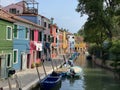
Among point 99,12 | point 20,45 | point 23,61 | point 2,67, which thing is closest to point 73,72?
point 23,61

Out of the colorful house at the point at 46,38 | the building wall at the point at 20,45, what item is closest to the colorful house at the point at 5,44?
the building wall at the point at 20,45

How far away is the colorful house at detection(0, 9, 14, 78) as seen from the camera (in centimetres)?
3331

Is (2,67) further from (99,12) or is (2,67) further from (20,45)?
(99,12)

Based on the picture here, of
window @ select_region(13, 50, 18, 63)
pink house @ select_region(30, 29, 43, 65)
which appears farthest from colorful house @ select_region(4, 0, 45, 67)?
window @ select_region(13, 50, 18, 63)

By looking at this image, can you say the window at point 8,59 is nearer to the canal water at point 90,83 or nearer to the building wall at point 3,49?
the building wall at point 3,49

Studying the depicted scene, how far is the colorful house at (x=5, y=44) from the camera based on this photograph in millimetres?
33312

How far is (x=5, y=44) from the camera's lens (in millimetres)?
34750

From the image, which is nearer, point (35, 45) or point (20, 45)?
point (20, 45)

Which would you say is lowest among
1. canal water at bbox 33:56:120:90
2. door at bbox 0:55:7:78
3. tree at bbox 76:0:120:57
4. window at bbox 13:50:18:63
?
canal water at bbox 33:56:120:90

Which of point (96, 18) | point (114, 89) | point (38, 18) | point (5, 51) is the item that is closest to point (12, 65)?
point (5, 51)

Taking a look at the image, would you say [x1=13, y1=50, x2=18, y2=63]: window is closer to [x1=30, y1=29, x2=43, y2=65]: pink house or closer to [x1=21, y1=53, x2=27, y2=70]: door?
[x1=21, y1=53, x2=27, y2=70]: door

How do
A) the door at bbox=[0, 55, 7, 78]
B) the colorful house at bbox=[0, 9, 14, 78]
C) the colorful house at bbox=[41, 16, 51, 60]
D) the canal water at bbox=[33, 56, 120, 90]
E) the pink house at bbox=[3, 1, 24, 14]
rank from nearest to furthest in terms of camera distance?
the door at bbox=[0, 55, 7, 78] < the colorful house at bbox=[0, 9, 14, 78] < the canal water at bbox=[33, 56, 120, 90] < the pink house at bbox=[3, 1, 24, 14] < the colorful house at bbox=[41, 16, 51, 60]

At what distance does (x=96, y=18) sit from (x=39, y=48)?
11.5 metres

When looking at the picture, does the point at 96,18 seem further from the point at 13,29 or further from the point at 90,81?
the point at 13,29
